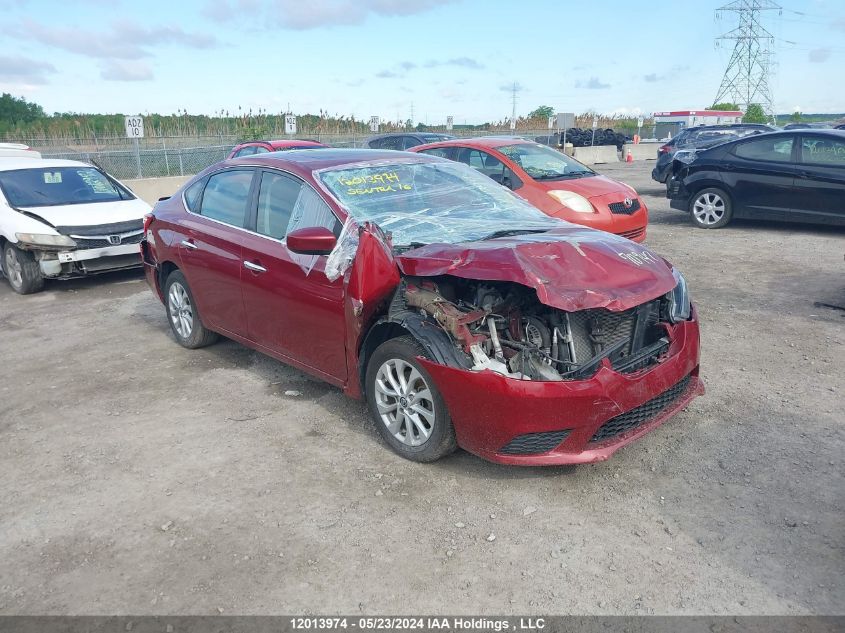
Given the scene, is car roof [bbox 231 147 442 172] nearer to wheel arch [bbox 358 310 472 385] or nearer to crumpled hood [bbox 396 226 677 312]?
crumpled hood [bbox 396 226 677 312]

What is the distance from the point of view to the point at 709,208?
11.6 m

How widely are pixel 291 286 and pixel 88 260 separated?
514cm

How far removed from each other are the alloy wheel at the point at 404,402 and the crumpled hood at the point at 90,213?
6.07m

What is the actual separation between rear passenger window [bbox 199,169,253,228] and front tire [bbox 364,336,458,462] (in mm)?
1788

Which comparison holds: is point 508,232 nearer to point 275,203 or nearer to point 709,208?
point 275,203

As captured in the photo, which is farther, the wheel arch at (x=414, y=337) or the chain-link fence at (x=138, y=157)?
the chain-link fence at (x=138, y=157)

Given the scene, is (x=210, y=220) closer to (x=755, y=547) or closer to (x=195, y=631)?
(x=195, y=631)

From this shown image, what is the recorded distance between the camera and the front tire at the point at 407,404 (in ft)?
12.6

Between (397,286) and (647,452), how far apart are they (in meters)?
1.76

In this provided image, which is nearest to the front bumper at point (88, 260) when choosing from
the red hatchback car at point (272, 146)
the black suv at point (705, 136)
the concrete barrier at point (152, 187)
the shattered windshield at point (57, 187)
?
the shattered windshield at point (57, 187)

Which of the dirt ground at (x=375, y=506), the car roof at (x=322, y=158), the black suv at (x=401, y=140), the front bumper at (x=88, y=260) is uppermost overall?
the black suv at (x=401, y=140)

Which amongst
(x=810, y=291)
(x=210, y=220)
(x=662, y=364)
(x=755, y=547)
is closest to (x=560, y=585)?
(x=755, y=547)

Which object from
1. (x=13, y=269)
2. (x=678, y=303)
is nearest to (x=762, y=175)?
(x=678, y=303)

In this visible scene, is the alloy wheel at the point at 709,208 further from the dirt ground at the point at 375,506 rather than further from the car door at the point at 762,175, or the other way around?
the dirt ground at the point at 375,506
